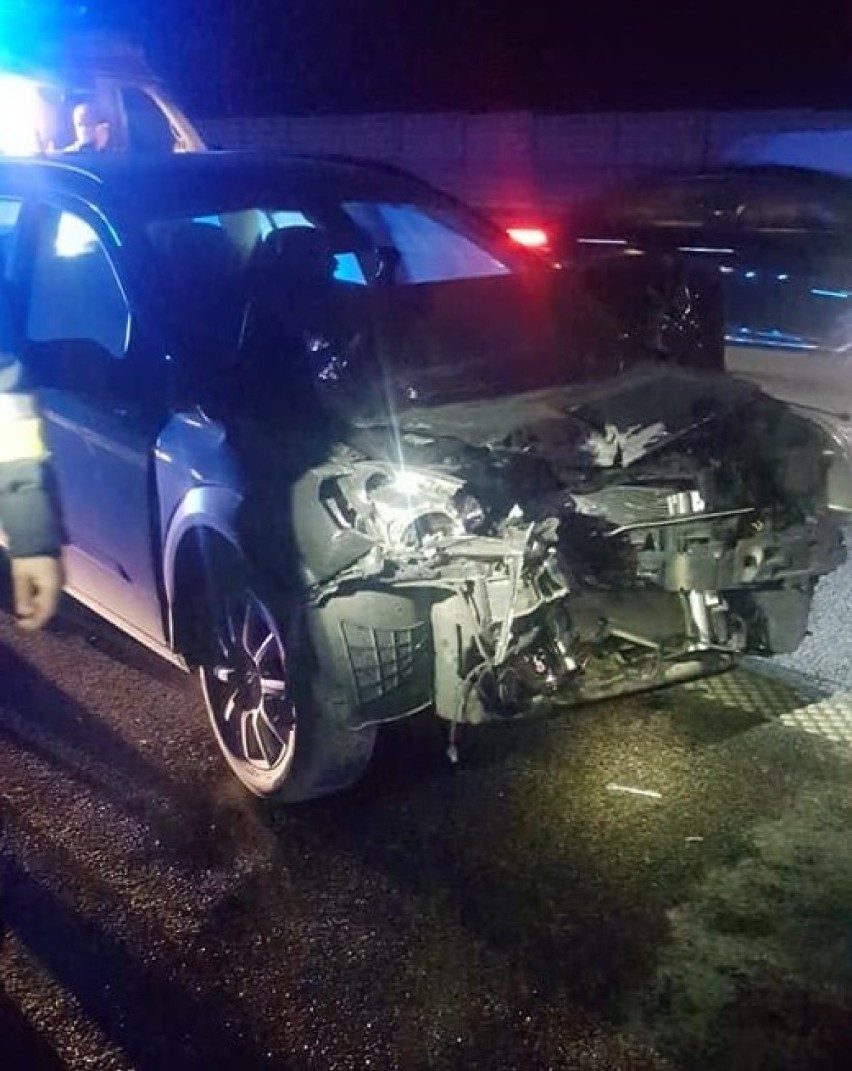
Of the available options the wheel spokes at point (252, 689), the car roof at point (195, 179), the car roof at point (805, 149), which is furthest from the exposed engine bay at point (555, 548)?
the car roof at point (805, 149)

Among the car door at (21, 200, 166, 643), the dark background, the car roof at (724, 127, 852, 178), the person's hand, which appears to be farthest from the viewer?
the dark background

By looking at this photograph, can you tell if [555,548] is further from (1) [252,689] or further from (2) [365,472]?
(1) [252,689]

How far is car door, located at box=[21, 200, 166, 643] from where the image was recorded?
417 cm

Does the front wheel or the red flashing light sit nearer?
the front wheel

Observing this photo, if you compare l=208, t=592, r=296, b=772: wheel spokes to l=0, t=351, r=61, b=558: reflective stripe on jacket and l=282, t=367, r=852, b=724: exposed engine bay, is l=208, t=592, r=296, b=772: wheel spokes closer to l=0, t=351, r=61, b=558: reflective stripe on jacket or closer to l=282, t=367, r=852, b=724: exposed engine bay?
l=282, t=367, r=852, b=724: exposed engine bay

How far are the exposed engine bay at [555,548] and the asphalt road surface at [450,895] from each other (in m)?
0.42

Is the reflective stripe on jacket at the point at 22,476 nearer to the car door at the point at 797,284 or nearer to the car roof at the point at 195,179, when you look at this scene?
the car roof at the point at 195,179

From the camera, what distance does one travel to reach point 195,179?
4.77m

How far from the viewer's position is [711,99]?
19453 millimetres

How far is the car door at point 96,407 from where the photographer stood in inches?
164

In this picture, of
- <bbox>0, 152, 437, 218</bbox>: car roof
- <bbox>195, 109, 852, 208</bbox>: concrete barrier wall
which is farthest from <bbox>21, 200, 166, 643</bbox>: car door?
<bbox>195, 109, 852, 208</bbox>: concrete barrier wall

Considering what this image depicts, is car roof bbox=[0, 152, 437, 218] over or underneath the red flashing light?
over

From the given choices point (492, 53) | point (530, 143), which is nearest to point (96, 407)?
point (530, 143)

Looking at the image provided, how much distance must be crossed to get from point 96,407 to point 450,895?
1936 millimetres
